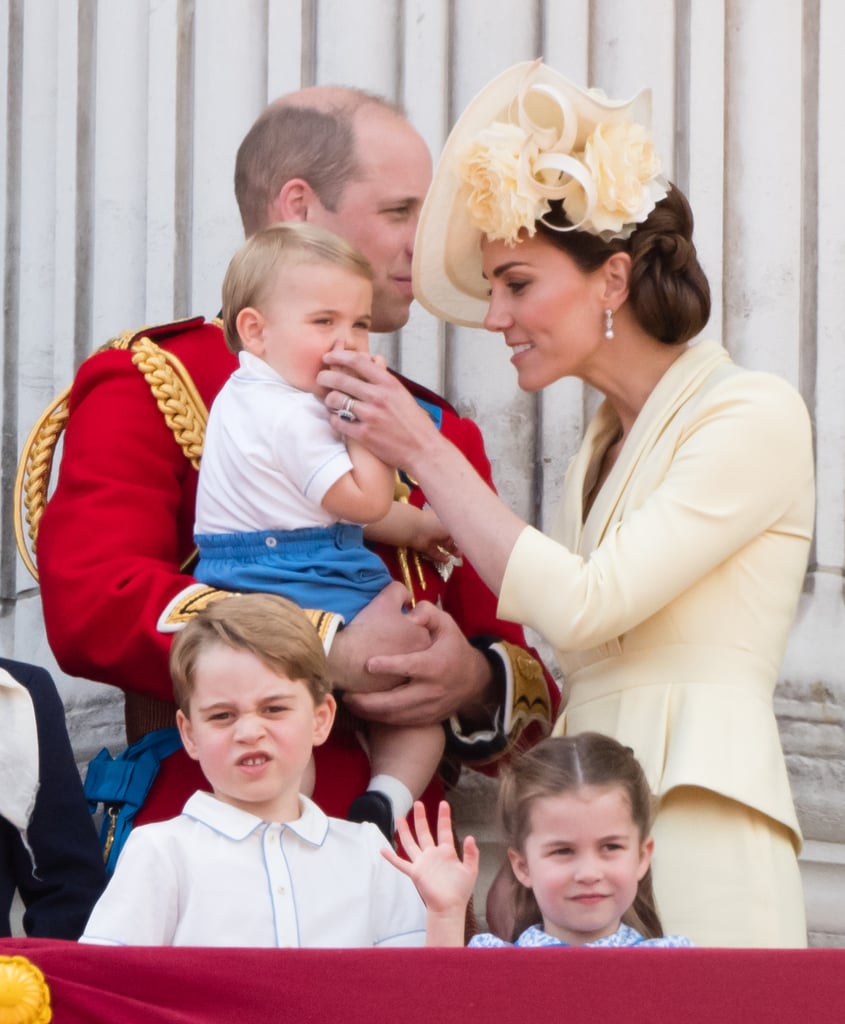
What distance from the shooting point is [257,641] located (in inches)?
109

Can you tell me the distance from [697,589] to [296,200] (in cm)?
112

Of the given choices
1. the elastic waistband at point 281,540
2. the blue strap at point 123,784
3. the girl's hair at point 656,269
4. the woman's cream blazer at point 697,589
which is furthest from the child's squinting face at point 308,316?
the blue strap at point 123,784

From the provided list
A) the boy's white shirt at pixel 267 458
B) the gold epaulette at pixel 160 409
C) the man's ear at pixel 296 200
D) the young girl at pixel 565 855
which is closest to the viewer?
the young girl at pixel 565 855

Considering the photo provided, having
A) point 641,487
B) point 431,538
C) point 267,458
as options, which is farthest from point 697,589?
point 267,458

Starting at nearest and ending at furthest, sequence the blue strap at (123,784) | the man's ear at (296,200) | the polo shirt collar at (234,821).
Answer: the polo shirt collar at (234,821) < the blue strap at (123,784) < the man's ear at (296,200)

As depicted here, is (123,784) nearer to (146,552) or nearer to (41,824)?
(41,824)

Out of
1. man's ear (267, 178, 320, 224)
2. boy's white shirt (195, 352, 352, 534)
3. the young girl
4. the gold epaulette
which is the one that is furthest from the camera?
man's ear (267, 178, 320, 224)

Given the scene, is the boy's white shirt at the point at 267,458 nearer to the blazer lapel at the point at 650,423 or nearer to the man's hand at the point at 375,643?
the man's hand at the point at 375,643

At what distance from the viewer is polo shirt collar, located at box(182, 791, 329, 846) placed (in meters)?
2.70

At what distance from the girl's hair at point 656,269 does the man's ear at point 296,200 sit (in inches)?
22.8

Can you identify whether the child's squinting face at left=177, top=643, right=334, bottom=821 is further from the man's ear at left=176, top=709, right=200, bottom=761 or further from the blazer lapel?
the blazer lapel

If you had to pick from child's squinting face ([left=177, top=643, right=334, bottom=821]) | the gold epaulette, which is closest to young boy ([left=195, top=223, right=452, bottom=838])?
the gold epaulette

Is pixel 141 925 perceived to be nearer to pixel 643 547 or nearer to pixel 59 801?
pixel 59 801

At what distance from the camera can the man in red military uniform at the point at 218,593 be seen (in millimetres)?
3193
